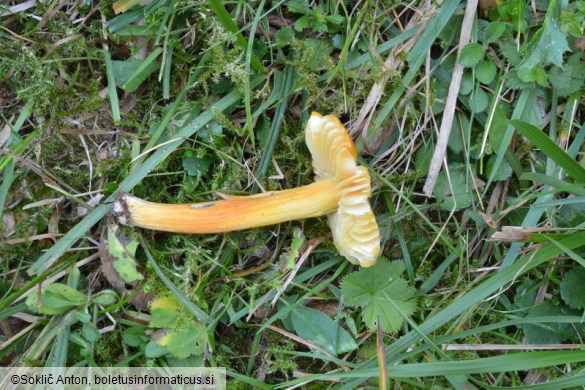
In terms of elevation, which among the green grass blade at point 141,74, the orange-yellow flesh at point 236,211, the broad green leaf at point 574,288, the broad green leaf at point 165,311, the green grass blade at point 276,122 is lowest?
the broad green leaf at point 165,311

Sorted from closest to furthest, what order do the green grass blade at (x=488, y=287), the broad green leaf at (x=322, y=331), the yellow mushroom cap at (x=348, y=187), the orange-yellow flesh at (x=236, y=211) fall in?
the yellow mushroom cap at (x=348, y=187), the green grass blade at (x=488, y=287), the orange-yellow flesh at (x=236, y=211), the broad green leaf at (x=322, y=331)

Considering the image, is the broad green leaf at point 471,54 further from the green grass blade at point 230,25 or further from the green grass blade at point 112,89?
the green grass blade at point 112,89

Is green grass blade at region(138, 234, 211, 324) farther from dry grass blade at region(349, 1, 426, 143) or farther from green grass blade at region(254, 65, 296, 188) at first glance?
dry grass blade at region(349, 1, 426, 143)

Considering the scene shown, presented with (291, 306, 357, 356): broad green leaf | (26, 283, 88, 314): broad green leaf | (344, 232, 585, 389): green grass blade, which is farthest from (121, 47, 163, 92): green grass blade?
(344, 232, 585, 389): green grass blade

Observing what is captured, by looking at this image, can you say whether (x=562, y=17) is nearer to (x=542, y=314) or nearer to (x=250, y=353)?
(x=542, y=314)

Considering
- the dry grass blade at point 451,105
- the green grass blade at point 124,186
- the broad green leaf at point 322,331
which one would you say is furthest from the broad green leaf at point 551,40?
the broad green leaf at point 322,331

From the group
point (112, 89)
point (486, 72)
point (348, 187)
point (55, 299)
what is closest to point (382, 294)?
point (348, 187)
